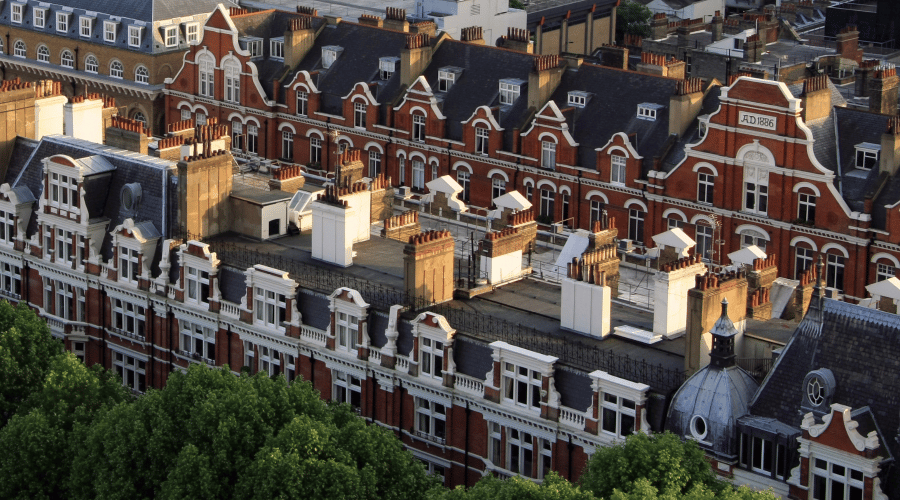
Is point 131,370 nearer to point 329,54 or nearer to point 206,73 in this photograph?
point 329,54

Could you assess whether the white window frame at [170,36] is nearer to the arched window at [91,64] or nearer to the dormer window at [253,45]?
the arched window at [91,64]

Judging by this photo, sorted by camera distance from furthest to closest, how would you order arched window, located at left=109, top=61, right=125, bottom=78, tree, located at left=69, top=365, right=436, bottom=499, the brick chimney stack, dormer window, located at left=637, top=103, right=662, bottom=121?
arched window, located at left=109, top=61, right=125, bottom=78
dormer window, located at left=637, top=103, right=662, bottom=121
the brick chimney stack
tree, located at left=69, top=365, right=436, bottom=499

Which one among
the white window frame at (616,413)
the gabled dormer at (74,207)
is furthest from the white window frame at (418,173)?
the white window frame at (616,413)

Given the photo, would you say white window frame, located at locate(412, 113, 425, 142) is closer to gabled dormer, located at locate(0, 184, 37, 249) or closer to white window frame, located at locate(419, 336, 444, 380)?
gabled dormer, located at locate(0, 184, 37, 249)

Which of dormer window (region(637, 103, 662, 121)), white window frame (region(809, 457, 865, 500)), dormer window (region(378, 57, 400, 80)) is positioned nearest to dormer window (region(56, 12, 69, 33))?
dormer window (region(378, 57, 400, 80))

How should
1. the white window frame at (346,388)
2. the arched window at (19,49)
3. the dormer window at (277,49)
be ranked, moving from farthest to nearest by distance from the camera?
the arched window at (19,49) < the dormer window at (277,49) < the white window frame at (346,388)

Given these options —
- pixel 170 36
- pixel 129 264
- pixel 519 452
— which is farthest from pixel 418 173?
pixel 519 452
